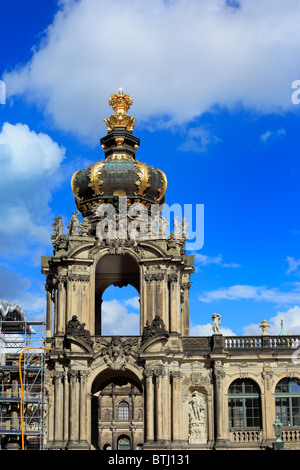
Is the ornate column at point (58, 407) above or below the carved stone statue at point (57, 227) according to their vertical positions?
below

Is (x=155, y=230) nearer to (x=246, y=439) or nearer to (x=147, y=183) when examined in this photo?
(x=147, y=183)

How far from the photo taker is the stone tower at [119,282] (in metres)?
50.7

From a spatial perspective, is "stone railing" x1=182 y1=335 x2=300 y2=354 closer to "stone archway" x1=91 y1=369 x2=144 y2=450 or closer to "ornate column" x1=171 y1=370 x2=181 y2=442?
"ornate column" x1=171 y1=370 x2=181 y2=442

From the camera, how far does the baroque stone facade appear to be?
50719 millimetres

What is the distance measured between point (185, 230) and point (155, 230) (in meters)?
3.32

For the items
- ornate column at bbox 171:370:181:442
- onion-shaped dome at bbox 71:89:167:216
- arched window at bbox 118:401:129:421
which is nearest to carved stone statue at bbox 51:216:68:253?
onion-shaped dome at bbox 71:89:167:216

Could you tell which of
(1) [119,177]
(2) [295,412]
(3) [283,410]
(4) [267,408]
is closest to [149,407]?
(4) [267,408]

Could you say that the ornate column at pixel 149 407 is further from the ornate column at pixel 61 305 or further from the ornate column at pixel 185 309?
the ornate column at pixel 185 309

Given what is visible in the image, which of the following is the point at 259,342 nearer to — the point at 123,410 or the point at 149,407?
the point at 149,407

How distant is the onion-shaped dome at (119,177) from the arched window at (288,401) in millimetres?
14691

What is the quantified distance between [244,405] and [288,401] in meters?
2.66

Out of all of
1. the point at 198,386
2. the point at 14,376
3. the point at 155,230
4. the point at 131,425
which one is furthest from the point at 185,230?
the point at 131,425

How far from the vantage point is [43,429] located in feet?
165

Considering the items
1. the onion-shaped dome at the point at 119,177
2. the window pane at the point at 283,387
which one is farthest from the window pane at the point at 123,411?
the window pane at the point at 283,387
